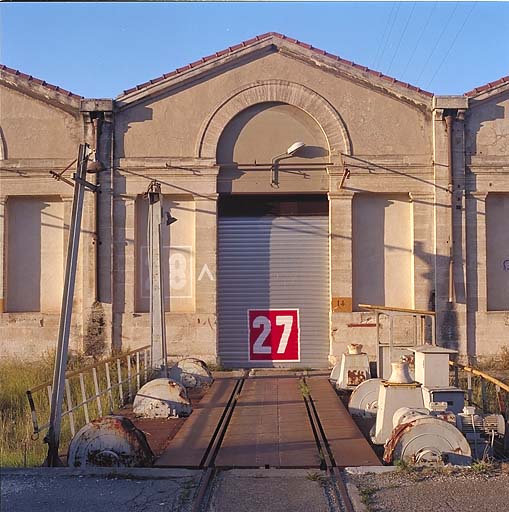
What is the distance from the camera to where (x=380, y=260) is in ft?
61.1

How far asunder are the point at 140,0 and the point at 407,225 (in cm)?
1290

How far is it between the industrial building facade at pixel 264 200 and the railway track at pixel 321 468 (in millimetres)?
6844

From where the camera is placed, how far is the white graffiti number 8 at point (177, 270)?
18656 millimetres

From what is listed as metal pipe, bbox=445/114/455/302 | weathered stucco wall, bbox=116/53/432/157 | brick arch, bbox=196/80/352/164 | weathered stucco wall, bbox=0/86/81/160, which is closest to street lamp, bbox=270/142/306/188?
brick arch, bbox=196/80/352/164

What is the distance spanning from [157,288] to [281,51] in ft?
24.2

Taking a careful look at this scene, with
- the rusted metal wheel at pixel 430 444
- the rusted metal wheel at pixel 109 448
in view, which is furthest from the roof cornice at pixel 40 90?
the rusted metal wheel at pixel 430 444

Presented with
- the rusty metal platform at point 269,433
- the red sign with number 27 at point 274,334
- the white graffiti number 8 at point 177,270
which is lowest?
the rusty metal platform at point 269,433

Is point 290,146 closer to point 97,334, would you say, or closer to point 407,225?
point 407,225

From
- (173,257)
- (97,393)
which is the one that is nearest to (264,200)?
(173,257)

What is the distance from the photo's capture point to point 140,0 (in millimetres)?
6852

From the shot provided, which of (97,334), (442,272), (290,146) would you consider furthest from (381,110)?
(97,334)

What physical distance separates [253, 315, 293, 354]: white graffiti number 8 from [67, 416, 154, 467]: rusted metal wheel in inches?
419

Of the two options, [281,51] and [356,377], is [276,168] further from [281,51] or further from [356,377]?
[356,377]

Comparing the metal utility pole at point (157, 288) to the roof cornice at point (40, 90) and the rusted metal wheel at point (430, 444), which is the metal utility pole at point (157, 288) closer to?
the roof cornice at point (40, 90)
